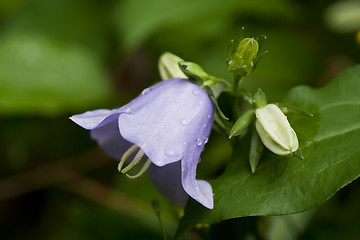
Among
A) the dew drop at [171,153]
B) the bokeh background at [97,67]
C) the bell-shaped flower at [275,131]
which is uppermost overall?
the dew drop at [171,153]

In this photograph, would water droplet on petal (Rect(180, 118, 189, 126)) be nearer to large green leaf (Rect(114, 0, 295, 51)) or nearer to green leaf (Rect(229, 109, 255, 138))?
green leaf (Rect(229, 109, 255, 138))

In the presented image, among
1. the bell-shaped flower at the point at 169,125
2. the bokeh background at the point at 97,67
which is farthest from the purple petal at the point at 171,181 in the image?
the bokeh background at the point at 97,67

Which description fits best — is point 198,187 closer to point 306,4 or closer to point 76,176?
point 76,176

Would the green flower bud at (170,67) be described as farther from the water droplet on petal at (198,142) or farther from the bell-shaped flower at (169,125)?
the water droplet on petal at (198,142)

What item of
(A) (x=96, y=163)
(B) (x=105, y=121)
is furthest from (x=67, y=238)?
(B) (x=105, y=121)

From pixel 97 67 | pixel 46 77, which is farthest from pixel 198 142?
pixel 97 67

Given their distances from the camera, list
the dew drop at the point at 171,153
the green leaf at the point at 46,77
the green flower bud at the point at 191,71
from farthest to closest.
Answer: the green leaf at the point at 46,77 < the green flower bud at the point at 191,71 < the dew drop at the point at 171,153

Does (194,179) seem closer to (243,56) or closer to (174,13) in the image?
(243,56)
